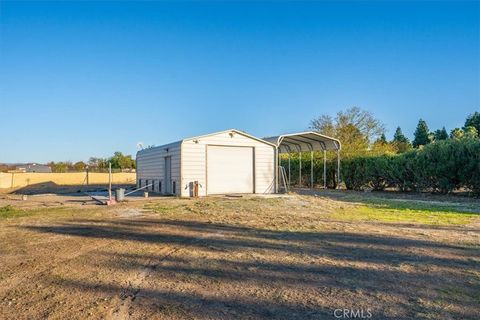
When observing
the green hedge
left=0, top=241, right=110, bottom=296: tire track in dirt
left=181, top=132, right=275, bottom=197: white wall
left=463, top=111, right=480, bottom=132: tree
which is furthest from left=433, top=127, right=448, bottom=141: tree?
left=0, top=241, right=110, bottom=296: tire track in dirt

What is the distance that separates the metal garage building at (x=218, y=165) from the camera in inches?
634

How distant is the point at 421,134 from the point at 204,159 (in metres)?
48.8

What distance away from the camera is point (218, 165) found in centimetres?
1703

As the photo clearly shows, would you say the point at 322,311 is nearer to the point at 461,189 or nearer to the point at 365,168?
the point at 461,189

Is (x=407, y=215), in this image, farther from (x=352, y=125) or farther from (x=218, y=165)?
(x=352, y=125)

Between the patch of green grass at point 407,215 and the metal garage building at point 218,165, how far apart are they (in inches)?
287

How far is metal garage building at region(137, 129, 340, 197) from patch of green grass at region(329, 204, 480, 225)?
730 cm

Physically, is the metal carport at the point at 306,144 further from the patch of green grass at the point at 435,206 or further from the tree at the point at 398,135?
the tree at the point at 398,135

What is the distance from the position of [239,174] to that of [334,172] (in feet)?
28.7

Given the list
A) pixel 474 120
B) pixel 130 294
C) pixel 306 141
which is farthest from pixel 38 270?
pixel 474 120

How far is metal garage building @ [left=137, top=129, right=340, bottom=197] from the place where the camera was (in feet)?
52.8

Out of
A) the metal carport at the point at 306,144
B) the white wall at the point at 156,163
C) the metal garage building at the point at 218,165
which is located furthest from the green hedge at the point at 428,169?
the white wall at the point at 156,163

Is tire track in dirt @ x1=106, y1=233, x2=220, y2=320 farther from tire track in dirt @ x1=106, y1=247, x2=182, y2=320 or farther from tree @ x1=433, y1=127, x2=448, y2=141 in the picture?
tree @ x1=433, y1=127, x2=448, y2=141

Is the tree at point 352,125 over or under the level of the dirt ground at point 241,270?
over
